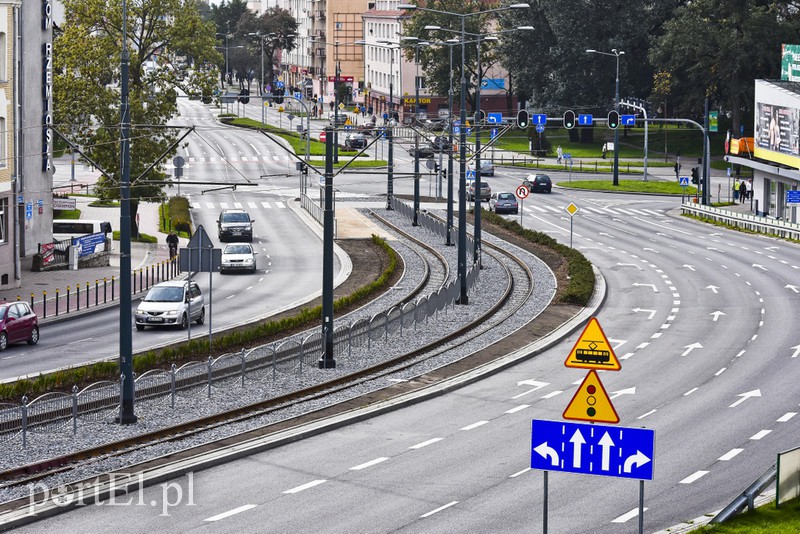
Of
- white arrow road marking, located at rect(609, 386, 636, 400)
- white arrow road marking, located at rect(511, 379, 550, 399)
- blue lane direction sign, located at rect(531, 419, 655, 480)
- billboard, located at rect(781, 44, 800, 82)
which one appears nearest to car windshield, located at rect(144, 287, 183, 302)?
white arrow road marking, located at rect(511, 379, 550, 399)

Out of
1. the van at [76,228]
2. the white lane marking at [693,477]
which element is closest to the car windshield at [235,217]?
the van at [76,228]

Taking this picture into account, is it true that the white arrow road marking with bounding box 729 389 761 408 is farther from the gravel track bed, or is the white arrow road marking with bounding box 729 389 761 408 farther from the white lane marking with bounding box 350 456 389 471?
the white lane marking with bounding box 350 456 389 471

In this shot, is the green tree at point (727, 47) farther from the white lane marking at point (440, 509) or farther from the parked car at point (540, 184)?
the white lane marking at point (440, 509)

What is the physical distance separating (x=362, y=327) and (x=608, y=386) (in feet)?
25.9

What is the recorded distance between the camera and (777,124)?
81.8m

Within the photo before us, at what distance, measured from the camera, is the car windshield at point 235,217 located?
235ft

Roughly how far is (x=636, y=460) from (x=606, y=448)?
0.39 metres

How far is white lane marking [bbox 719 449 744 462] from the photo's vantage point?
88.9 ft

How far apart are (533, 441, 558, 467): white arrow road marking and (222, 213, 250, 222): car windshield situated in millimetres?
55287

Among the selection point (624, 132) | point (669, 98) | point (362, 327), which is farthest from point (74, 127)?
point (624, 132)

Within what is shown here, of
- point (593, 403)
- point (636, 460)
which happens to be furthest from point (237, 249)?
point (636, 460)

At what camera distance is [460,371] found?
120ft

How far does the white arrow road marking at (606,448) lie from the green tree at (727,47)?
317 ft

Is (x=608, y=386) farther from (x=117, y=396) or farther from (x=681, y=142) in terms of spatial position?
(x=681, y=142)
